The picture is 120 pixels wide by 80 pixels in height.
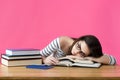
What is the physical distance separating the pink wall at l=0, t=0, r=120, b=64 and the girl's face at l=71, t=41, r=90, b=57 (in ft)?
1.51

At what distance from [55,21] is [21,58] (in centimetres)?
71

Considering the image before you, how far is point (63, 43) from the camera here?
1.93 meters

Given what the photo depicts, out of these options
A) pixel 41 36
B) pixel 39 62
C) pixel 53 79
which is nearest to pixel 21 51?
pixel 39 62

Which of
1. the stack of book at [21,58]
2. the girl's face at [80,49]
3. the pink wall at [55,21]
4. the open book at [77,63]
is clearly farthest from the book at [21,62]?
the pink wall at [55,21]

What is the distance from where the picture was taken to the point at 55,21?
7.12 feet

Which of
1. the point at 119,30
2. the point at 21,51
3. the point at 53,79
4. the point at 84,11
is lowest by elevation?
the point at 53,79

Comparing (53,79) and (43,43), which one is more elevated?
(43,43)

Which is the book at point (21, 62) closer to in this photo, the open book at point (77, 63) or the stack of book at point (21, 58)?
the stack of book at point (21, 58)

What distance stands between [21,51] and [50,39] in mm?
660

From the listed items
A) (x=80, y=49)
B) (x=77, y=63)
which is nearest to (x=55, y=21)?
(x=80, y=49)

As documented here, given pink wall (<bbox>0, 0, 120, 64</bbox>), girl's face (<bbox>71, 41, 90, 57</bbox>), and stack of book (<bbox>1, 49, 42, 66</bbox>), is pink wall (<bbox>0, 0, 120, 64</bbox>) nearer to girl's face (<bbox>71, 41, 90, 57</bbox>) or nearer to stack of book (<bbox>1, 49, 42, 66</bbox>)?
girl's face (<bbox>71, 41, 90, 57</bbox>)

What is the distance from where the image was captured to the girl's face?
5.53ft

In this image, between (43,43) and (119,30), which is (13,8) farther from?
(119,30)

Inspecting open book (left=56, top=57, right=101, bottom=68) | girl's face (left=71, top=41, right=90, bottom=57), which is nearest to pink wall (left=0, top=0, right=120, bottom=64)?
girl's face (left=71, top=41, right=90, bottom=57)
